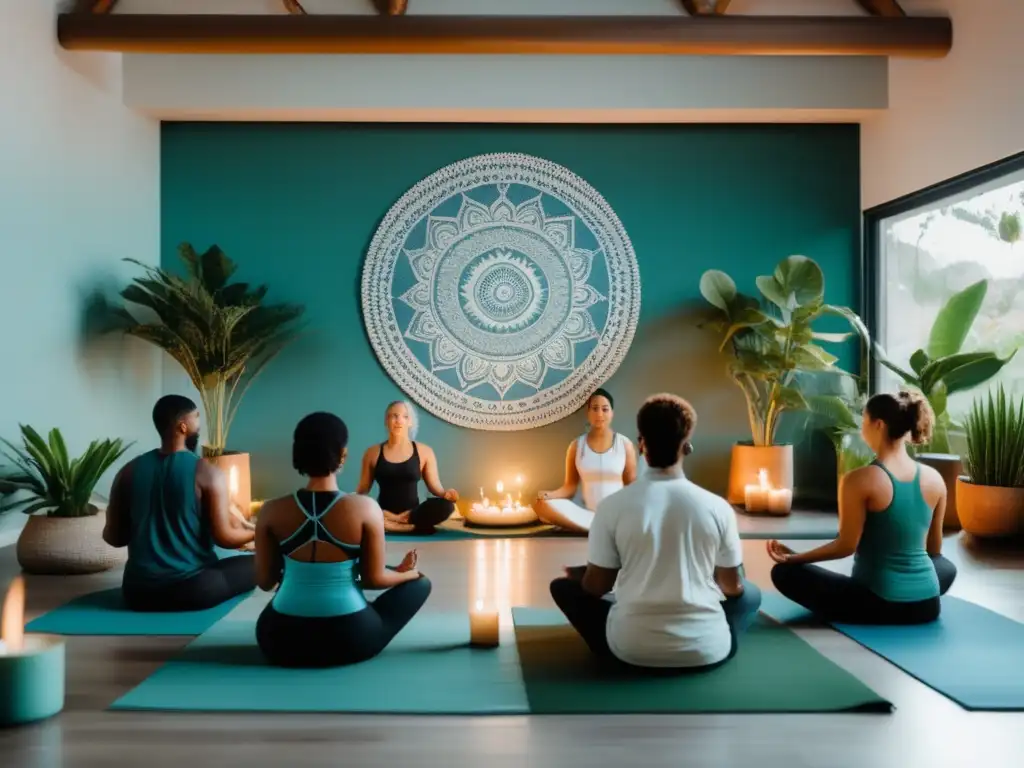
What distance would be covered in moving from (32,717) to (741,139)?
518 cm

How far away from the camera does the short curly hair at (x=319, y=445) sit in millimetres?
2637

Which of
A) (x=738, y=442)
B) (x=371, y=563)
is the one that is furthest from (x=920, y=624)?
(x=738, y=442)

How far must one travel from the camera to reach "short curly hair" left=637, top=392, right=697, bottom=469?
254 centimetres

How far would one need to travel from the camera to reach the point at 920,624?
3154 millimetres

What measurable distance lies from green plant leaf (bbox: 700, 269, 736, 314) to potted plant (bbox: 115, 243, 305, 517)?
2411mm

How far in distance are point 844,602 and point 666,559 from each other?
0.98 metres

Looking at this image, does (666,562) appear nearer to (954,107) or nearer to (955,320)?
(955,320)

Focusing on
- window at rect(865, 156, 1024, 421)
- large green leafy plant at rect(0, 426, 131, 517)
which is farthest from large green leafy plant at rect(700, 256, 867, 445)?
large green leafy plant at rect(0, 426, 131, 517)

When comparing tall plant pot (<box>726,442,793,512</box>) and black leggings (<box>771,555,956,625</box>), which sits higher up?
tall plant pot (<box>726,442,793,512</box>)

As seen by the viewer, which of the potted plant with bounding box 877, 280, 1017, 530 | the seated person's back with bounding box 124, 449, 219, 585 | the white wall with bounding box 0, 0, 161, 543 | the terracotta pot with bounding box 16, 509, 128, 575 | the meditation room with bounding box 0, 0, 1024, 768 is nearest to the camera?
the meditation room with bounding box 0, 0, 1024, 768

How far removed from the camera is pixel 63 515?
13.3 feet

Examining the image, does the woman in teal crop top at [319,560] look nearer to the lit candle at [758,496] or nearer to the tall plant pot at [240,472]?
the tall plant pot at [240,472]

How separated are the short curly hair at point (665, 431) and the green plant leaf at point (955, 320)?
3240 millimetres

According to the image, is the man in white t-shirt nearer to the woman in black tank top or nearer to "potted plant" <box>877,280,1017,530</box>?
the woman in black tank top
